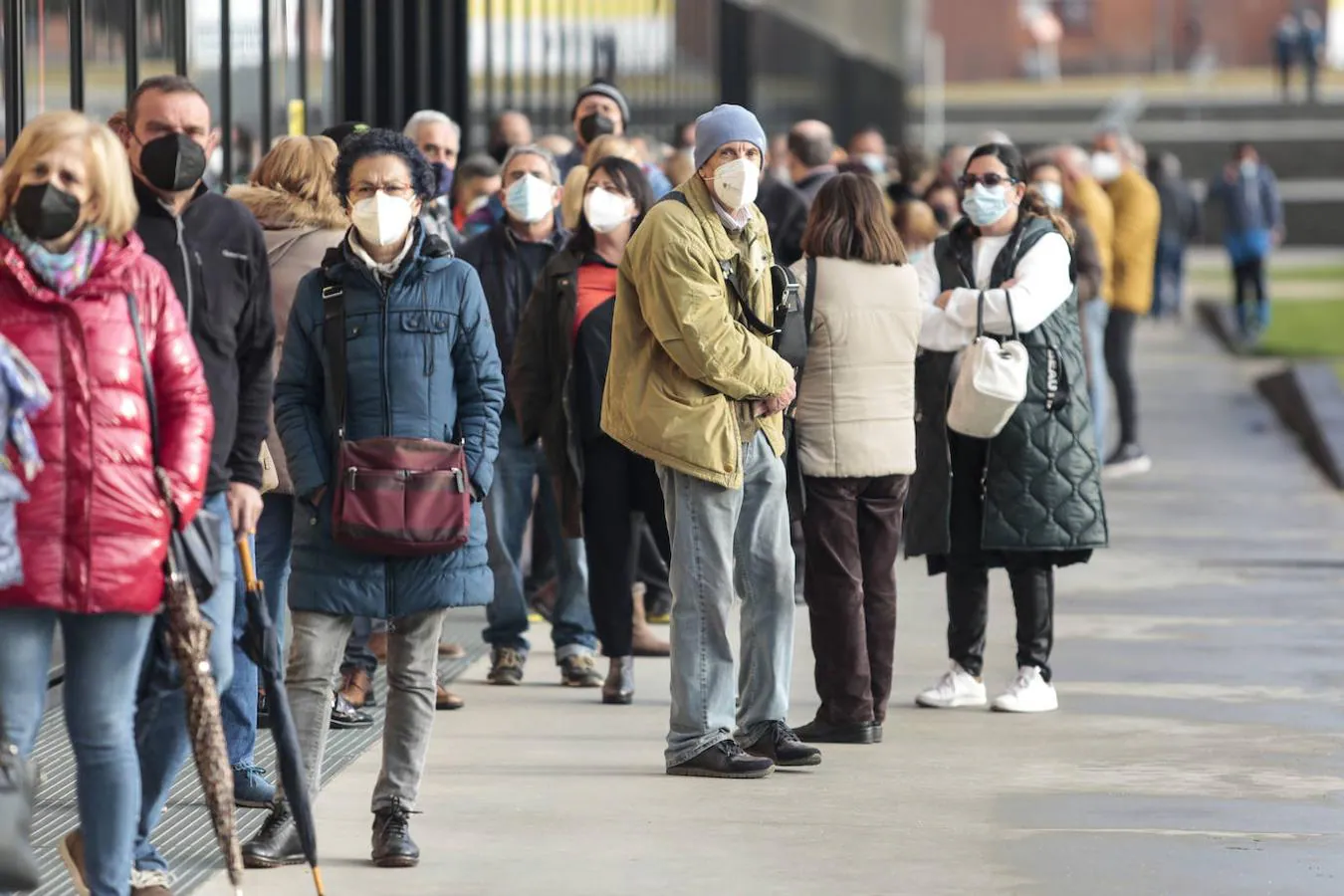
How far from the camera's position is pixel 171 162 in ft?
18.9

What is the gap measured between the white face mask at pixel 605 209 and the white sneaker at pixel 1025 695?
201 centimetres

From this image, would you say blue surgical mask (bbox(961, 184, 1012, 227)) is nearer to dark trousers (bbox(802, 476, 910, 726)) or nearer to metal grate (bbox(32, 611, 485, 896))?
dark trousers (bbox(802, 476, 910, 726))

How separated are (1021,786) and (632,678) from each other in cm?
187

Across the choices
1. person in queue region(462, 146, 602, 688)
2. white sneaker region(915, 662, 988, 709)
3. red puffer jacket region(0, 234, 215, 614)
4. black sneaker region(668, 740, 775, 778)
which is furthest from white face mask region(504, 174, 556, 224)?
red puffer jacket region(0, 234, 215, 614)

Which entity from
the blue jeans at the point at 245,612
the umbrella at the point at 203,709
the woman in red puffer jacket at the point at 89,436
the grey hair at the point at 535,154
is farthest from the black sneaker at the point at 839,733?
the woman in red puffer jacket at the point at 89,436

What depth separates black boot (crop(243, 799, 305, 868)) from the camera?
21.1 ft

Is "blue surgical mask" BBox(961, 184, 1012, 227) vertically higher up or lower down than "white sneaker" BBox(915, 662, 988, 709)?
higher up

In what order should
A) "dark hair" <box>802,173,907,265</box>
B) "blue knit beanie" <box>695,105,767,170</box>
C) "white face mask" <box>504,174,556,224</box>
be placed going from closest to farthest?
"blue knit beanie" <box>695,105,767,170</box> → "dark hair" <box>802,173,907,265</box> → "white face mask" <box>504,174,556,224</box>

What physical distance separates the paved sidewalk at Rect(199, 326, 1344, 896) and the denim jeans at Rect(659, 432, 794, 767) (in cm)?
23

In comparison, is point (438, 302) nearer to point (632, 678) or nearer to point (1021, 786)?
point (1021, 786)

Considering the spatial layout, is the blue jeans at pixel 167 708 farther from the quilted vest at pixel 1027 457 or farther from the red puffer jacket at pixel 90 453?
the quilted vest at pixel 1027 457

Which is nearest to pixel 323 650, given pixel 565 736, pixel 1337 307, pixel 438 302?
pixel 438 302

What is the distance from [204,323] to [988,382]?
321cm

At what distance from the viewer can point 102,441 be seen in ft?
16.9
